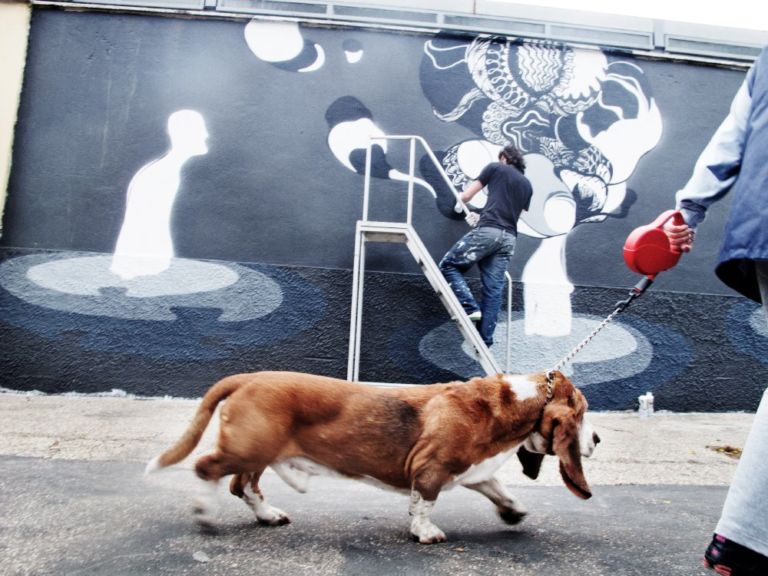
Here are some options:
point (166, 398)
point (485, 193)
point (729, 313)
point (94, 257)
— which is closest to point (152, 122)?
point (94, 257)

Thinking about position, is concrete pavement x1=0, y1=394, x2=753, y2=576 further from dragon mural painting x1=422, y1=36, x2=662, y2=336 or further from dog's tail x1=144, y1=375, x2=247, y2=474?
dragon mural painting x1=422, y1=36, x2=662, y2=336

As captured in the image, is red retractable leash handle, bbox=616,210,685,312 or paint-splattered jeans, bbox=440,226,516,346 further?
paint-splattered jeans, bbox=440,226,516,346

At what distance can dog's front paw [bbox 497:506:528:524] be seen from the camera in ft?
9.15

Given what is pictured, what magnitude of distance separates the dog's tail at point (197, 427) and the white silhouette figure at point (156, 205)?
3.81 metres

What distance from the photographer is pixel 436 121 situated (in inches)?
260

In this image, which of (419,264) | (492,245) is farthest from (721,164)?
(419,264)

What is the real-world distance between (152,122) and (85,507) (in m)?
4.49

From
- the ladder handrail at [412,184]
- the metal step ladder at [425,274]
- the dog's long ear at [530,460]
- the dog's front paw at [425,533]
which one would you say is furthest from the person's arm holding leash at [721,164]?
the ladder handrail at [412,184]

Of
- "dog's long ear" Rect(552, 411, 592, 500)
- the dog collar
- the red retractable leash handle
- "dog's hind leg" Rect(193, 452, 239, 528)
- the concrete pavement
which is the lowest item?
the concrete pavement

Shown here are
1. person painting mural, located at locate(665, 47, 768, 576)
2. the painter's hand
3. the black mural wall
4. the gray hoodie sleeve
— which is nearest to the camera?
person painting mural, located at locate(665, 47, 768, 576)

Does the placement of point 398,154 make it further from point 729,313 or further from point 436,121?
point 729,313

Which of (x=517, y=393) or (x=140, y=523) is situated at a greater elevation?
(x=517, y=393)

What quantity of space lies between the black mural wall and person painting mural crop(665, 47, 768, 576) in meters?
3.97

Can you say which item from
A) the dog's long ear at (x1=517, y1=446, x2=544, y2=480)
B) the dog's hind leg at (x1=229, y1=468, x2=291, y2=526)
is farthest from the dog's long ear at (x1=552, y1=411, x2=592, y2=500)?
the dog's hind leg at (x1=229, y1=468, x2=291, y2=526)
